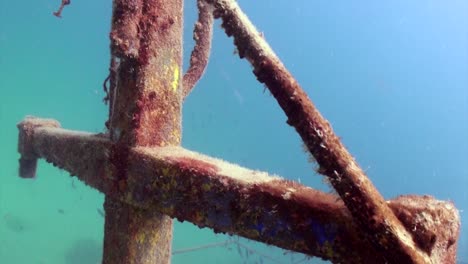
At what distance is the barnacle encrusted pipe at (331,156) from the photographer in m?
1.49

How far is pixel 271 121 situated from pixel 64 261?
8749 cm

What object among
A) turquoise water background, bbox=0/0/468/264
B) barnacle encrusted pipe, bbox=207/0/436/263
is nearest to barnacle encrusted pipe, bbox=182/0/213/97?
barnacle encrusted pipe, bbox=207/0/436/263

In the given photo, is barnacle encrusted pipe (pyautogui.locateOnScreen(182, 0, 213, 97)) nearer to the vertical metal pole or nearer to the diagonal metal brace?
the vertical metal pole

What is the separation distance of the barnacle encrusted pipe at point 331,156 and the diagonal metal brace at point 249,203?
95 mm

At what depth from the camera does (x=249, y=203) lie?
76.3 inches

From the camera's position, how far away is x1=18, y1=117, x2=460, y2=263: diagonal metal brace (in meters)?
1.60

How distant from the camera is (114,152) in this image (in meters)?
2.59

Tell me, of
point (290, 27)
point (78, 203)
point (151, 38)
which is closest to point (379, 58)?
point (290, 27)

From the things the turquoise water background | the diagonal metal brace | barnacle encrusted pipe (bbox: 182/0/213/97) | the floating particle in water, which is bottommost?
the diagonal metal brace

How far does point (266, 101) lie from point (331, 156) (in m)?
107

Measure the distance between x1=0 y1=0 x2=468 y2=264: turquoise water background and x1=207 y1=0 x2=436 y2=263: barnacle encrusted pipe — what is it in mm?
20372

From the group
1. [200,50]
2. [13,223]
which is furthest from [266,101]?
[200,50]

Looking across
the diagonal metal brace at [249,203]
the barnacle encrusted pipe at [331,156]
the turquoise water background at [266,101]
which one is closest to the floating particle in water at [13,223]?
the turquoise water background at [266,101]

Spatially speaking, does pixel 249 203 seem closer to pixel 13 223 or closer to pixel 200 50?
pixel 200 50
